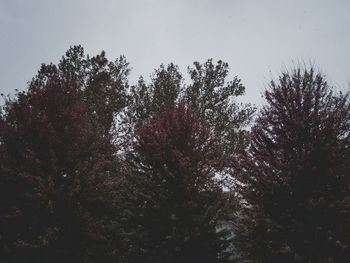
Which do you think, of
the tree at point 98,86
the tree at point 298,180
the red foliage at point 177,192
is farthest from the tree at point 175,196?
the tree at point 98,86

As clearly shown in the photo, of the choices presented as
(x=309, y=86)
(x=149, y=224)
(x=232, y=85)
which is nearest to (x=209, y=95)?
(x=232, y=85)

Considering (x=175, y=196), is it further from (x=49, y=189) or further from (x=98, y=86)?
(x=98, y=86)

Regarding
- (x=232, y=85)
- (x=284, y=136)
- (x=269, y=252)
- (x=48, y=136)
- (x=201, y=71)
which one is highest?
(x=201, y=71)

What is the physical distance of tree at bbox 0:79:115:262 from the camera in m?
7.69

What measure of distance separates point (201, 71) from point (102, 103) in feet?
24.8

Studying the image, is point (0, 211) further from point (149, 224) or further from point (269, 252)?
point (269, 252)

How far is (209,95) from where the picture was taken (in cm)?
2027

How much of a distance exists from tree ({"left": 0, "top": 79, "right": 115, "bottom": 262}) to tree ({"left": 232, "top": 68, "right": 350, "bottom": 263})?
436 centimetres

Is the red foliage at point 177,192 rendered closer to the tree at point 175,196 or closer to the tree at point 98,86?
the tree at point 175,196

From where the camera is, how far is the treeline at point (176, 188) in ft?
23.5

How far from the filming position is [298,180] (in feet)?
24.4

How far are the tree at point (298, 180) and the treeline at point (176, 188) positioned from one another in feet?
0.09

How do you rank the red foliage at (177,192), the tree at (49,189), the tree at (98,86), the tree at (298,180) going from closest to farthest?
the tree at (298,180), the tree at (49,189), the red foliage at (177,192), the tree at (98,86)

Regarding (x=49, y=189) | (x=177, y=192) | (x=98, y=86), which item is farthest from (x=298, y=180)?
(x=98, y=86)
